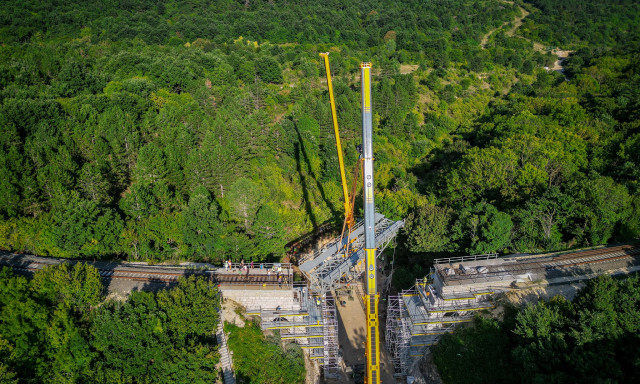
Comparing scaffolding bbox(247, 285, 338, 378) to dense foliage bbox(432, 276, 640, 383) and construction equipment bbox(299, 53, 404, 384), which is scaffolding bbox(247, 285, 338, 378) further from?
dense foliage bbox(432, 276, 640, 383)

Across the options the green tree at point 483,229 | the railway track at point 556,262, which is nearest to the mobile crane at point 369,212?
the railway track at point 556,262

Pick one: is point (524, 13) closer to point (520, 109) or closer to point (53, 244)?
point (520, 109)

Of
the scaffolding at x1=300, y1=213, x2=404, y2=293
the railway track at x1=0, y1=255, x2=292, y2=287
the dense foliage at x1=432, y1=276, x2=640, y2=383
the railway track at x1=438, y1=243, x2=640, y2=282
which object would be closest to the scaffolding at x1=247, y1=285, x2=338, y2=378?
the scaffolding at x1=300, y1=213, x2=404, y2=293

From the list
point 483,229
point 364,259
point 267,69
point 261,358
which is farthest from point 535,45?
point 261,358

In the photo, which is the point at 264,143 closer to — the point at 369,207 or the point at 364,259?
the point at 364,259

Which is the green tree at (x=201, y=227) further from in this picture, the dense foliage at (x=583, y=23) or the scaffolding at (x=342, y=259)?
the dense foliage at (x=583, y=23)

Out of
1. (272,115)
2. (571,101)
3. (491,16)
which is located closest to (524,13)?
(491,16)
